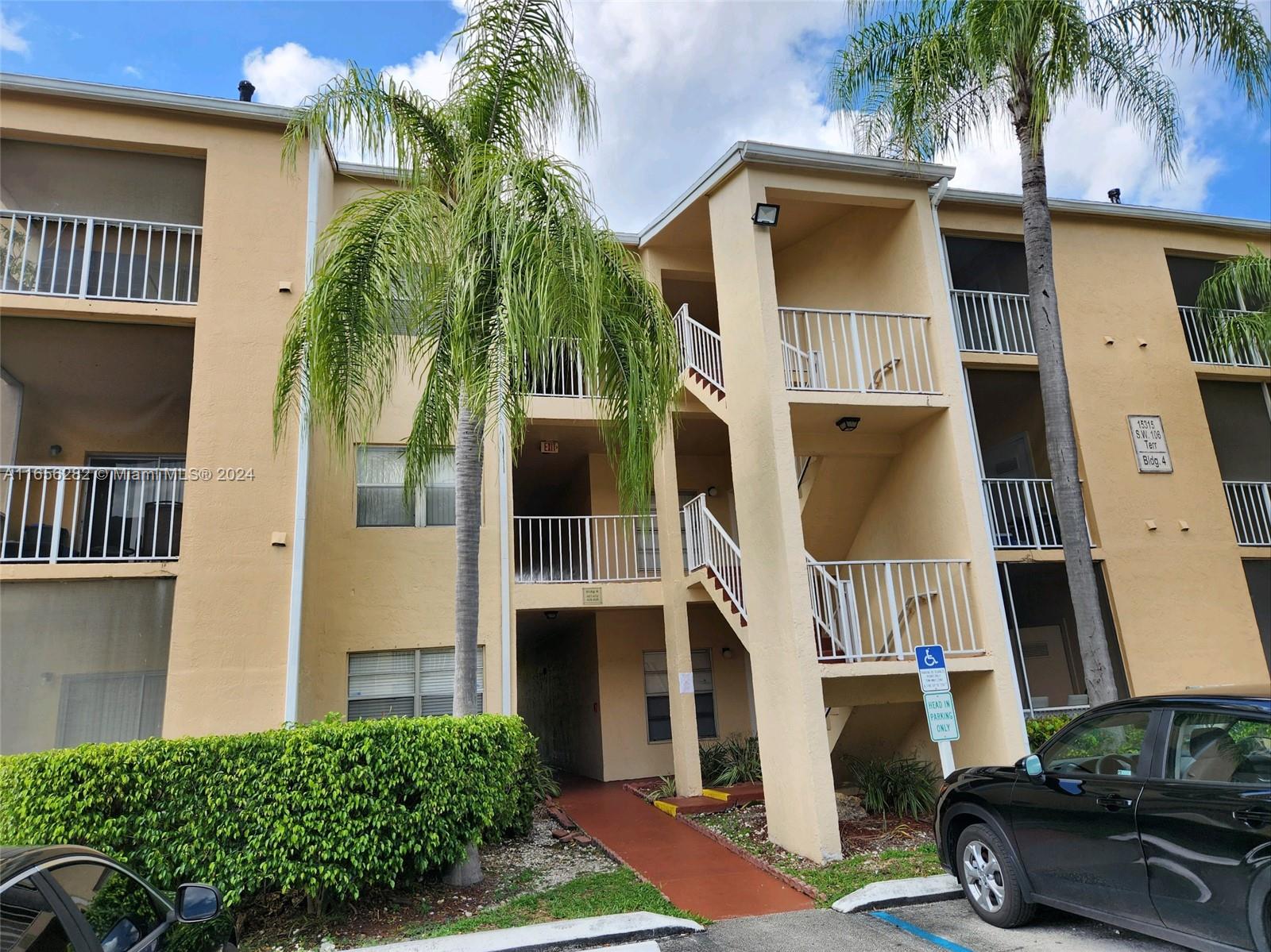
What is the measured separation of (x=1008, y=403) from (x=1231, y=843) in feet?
33.8

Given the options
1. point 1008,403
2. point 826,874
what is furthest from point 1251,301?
point 826,874

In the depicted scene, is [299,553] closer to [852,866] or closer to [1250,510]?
[852,866]

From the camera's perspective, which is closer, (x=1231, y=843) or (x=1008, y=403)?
(x=1231, y=843)

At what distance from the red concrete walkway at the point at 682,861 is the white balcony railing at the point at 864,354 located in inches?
216

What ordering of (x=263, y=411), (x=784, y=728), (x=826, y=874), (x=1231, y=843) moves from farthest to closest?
(x=263, y=411) → (x=784, y=728) → (x=826, y=874) → (x=1231, y=843)

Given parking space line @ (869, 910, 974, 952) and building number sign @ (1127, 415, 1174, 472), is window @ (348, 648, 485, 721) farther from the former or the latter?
building number sign @ (1127, 415, 1174, 472)

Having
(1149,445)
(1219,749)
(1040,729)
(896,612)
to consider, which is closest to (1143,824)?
(1219,749)

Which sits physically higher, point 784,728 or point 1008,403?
point 1008,403

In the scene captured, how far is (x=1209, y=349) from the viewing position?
13.8 metres

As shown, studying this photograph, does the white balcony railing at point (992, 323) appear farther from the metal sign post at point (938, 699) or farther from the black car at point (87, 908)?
the black car at point (87, 908)

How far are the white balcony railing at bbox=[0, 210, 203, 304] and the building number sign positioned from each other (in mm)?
14218

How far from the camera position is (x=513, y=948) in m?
6.01

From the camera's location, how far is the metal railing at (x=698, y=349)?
1162 cm

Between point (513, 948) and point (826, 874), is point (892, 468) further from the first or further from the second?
point (513, 948)
